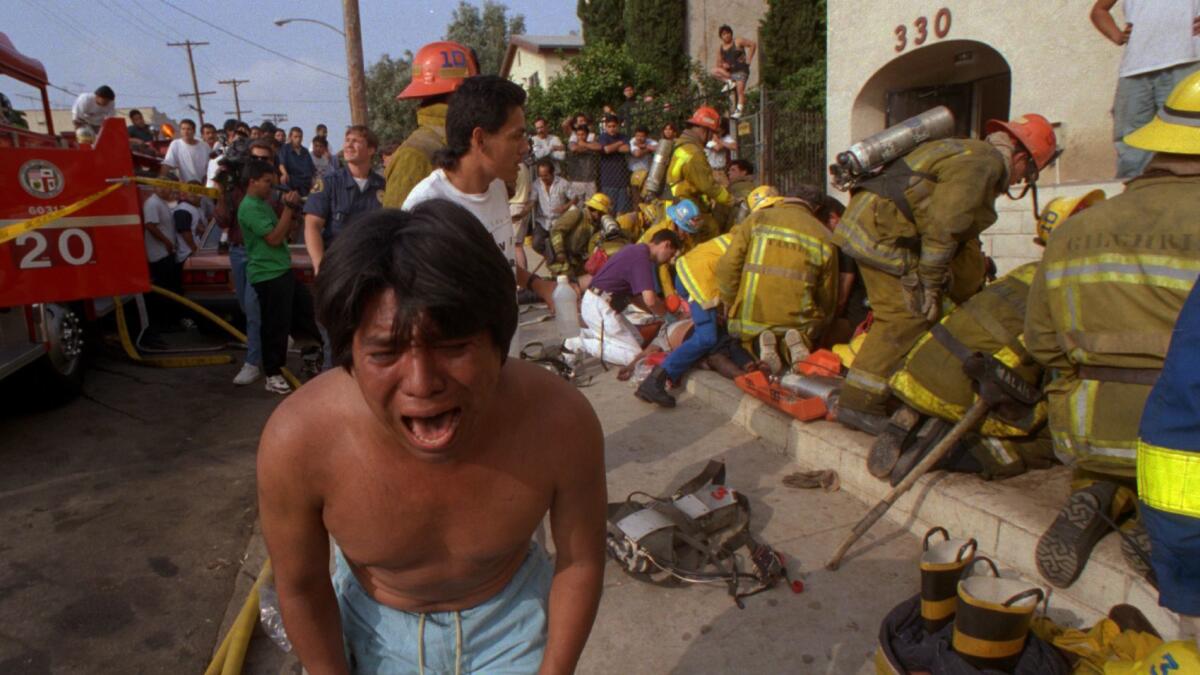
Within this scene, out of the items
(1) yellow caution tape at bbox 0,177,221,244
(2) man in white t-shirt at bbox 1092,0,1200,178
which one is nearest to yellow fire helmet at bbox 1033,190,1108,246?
(2) man in white t-shirt at bbox 1092,0,1200,178

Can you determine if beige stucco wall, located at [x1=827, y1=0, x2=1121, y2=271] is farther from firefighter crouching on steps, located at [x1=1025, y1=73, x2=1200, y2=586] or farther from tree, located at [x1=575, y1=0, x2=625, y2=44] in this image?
tree, located at [x1=575, y1=0, x2=625, y2=44]

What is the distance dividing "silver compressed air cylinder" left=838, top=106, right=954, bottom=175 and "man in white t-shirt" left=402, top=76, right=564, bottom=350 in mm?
2137

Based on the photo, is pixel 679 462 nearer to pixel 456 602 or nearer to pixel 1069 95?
pixel 456 602

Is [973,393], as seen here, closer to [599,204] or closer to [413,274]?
[413,274]

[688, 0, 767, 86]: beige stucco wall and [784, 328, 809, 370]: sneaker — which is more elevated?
[688, 0, 767, 86]: beige stucco wall

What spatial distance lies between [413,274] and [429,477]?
0.44m

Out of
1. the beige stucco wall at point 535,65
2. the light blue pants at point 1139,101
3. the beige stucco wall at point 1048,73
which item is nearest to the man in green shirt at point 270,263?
the light blue pants at point 1139,101

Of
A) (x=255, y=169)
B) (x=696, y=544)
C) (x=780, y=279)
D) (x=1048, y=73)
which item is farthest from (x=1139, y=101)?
(x=255, y=169)

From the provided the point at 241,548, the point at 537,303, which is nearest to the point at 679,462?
the point at 241,548

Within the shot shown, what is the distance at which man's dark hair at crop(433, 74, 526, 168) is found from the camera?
2891 millimetres

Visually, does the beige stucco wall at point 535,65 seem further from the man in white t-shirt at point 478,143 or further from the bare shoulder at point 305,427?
the bare shoulder at point 305,427

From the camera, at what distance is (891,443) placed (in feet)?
12.3

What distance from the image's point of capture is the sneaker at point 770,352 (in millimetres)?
5344

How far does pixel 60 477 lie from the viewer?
4832mm
